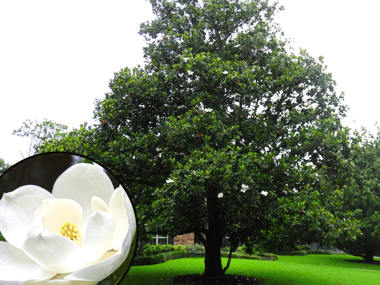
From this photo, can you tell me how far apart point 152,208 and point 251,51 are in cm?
633

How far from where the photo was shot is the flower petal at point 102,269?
65cm

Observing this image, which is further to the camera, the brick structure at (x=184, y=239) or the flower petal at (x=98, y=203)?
the brick structure at (x=184, y=239)

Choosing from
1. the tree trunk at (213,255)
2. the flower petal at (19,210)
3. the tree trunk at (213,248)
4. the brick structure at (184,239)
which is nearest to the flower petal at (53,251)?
the flower petal at (19,210)

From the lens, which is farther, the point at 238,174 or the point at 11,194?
the point at 238,174

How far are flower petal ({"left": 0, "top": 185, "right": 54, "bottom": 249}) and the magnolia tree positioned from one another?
6.92m

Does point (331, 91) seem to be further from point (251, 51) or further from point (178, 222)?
point (178, 222)

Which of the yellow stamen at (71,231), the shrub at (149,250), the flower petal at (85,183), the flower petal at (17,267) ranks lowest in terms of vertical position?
the shrub at (149,250)

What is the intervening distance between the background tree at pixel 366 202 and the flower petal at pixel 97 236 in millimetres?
Answer: 25192

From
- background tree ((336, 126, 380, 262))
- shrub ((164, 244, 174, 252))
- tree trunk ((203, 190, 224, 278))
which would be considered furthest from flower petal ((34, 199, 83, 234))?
background tree ((336, 126, 380, 262))

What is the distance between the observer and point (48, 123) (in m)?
38.0

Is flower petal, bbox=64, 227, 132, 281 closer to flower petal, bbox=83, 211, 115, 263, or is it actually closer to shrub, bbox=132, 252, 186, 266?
flower petal, bbox=83, 211, 115, 263

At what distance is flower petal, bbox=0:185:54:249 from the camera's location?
2.61ft

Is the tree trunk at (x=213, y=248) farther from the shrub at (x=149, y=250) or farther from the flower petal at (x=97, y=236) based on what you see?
the flower petal at (x=97, y=236)

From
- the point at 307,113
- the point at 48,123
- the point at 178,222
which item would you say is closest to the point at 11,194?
the point at 178,222
